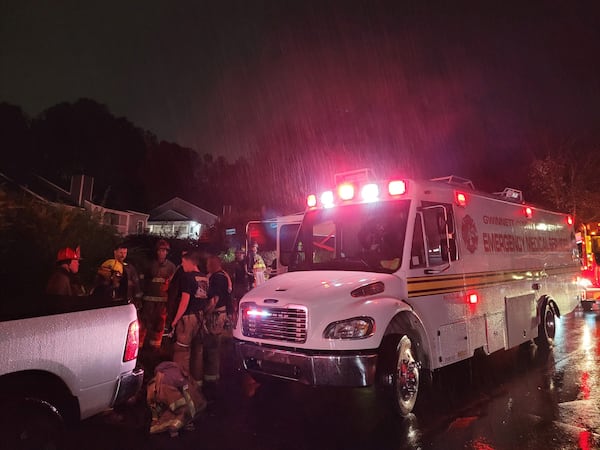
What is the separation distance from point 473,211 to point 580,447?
126 inches

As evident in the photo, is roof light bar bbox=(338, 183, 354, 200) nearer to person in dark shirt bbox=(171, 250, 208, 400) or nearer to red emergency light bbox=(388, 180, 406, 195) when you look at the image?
red emergency light bbox=(388, 180, 406, 195)

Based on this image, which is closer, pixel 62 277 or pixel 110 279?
pixel 62 277

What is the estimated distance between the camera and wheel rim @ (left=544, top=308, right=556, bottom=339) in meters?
8.34

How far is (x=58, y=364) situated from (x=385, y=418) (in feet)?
11.2

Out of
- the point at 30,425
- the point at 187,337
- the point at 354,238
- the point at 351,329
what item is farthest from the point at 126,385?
the point at 354,238

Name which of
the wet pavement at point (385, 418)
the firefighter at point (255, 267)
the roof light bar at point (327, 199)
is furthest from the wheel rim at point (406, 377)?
the firefighter at point (255, 267)

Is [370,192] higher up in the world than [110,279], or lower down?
higher up

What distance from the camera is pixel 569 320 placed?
12352 mm

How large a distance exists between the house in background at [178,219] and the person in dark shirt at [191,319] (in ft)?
158

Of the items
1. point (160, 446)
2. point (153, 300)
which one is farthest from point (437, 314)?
point (153, 300)

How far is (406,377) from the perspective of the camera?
5000 millimetres

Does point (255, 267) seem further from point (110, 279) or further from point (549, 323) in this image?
point (549, 323)

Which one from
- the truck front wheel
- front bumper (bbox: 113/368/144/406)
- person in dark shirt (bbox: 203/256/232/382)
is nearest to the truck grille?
person in dark shirt (bbox: 203/256/232/382)

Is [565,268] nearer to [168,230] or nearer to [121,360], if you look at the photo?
[121,360]
